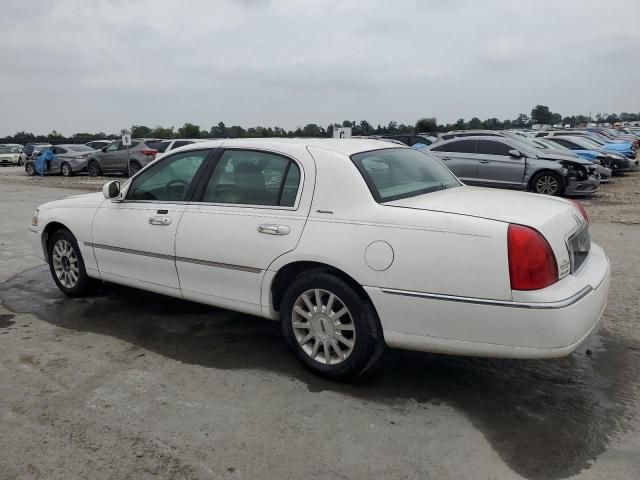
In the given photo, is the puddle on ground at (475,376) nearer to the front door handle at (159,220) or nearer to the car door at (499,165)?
the front door handle at (159,220)

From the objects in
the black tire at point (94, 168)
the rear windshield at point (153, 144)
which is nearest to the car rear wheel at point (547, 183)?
the rear windshield at point (153, 144)

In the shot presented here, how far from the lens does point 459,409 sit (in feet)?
11.1

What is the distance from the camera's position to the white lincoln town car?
309 centimetres

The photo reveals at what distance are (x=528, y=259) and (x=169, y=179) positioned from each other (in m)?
2.97

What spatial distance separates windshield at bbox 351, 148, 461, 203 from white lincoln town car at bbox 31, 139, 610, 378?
15mm

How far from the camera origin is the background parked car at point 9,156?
118 feet

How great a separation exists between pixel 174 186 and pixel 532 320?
2966 millimetres

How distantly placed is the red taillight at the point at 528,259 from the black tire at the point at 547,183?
11.0 m

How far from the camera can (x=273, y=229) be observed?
12.4 feet

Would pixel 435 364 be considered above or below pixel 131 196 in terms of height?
below

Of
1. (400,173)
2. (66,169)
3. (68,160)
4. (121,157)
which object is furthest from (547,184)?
(66,169)

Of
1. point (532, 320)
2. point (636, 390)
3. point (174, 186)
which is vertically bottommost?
point (636, 390)

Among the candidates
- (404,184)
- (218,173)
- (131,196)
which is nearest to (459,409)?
(404,184)

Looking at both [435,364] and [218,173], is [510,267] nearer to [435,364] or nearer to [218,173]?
[435,364]
